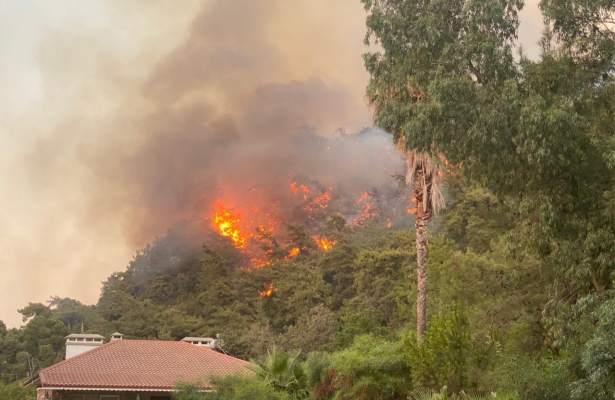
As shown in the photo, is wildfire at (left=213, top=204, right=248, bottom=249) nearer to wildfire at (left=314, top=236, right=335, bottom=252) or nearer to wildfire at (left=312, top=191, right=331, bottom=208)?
wildfire at (left=314, top=236, right=335, bottom=252)

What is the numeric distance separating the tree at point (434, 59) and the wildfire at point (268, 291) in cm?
4210

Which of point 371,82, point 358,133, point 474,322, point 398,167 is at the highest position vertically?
point 358,133

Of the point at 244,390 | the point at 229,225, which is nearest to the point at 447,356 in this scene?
the point at 244,390

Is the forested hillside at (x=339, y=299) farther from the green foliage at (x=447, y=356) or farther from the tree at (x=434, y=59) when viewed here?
the tree at (x=434, y=59)

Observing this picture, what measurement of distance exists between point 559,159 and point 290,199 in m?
69.6

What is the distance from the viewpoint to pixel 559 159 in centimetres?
1650

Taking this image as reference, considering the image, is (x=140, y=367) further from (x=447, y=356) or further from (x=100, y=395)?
(x=447, y=356)

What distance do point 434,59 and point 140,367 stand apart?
→ 1810cm

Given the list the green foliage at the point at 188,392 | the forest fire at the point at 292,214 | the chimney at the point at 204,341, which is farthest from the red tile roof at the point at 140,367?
the forest fire at the point at 292,214

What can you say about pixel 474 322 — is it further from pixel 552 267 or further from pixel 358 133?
pixel 358 133

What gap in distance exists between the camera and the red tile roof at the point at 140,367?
28141mm

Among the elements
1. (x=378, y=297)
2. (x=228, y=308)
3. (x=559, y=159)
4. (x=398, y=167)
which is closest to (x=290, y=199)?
(x=398, y=167)

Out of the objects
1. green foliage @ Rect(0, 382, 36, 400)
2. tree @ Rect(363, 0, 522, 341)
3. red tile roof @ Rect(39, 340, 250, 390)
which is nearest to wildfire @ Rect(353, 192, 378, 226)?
red tile roof @ Rect(39, 340, 250, 390)

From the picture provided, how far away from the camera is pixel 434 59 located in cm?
1848
